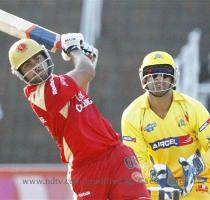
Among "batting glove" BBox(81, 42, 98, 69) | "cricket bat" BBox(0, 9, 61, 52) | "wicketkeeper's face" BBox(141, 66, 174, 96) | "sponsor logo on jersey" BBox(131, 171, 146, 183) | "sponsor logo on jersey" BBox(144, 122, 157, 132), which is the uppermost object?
"cricket bat" BBox(0, 9, 61, 52)

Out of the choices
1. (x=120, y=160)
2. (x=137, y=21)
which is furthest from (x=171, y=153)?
(x=137, y=21)

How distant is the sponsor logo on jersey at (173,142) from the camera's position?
5.75 metres

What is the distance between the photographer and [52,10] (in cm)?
1078

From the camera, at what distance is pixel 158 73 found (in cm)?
576

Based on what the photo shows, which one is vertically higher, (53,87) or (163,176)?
(53,87)

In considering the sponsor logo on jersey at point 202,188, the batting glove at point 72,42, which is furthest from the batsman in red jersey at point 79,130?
the sponsor logo on jersey at point 202,188

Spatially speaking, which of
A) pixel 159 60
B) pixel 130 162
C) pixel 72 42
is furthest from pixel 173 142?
pixel 72 42

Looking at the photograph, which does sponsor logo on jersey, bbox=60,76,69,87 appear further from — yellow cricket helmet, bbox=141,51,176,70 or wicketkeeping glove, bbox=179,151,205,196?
wicketkeeping glove, bbox=179,151,205,196

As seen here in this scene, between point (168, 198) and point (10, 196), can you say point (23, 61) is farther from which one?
point (10, 196)

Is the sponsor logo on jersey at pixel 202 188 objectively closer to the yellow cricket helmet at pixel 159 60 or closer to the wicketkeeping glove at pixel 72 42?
the yellow cricket helmet at pixel 159 60

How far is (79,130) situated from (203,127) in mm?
1121

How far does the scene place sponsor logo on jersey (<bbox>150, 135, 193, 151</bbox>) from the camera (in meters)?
5.75

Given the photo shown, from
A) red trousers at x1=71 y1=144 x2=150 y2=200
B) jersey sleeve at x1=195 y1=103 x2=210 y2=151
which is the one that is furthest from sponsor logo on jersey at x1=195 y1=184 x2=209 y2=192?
red trousers at x1=71 y1=144 x2=150 y2=200

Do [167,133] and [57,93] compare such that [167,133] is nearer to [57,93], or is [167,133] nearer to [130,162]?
[130,162]
